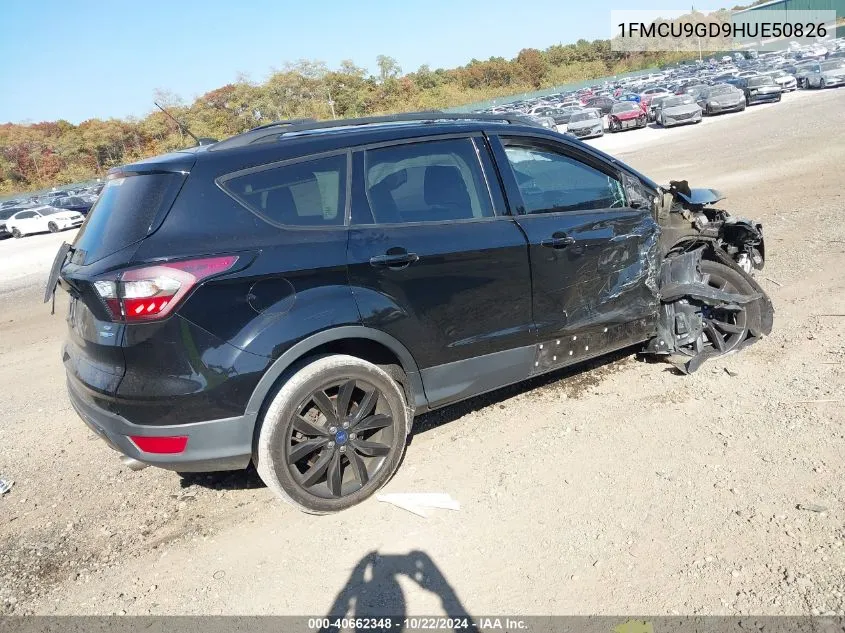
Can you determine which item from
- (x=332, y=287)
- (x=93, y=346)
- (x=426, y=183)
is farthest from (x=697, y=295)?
(x=93, y=346)

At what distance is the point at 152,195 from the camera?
2779 millimetres

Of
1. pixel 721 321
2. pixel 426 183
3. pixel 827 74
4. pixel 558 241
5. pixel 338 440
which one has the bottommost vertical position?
pixel 721 321

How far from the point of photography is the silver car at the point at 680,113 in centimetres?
2734

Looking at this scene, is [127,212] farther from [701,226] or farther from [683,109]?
[683,109]

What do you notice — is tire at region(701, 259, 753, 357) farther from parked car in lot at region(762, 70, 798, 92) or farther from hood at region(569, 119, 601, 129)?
parked car in lot at region(762, 70, 798, 92)

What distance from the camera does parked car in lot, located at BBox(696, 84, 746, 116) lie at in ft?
94.0

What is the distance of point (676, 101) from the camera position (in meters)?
28.6

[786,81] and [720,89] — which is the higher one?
[720,89]

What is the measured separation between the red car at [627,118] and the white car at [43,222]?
2525cm

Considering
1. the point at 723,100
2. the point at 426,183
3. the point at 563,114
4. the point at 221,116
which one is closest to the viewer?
the point at 426,183

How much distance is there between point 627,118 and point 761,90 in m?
6.98

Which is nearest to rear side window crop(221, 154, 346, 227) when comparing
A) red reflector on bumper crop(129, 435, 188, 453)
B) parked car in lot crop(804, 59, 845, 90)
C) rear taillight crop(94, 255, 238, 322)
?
rear taillight crop(94, 255, 238, 322)

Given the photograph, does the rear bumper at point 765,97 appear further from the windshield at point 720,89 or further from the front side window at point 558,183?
the front side window at point 558,183

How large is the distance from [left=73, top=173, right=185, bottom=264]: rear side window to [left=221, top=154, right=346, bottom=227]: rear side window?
27 centimetres
